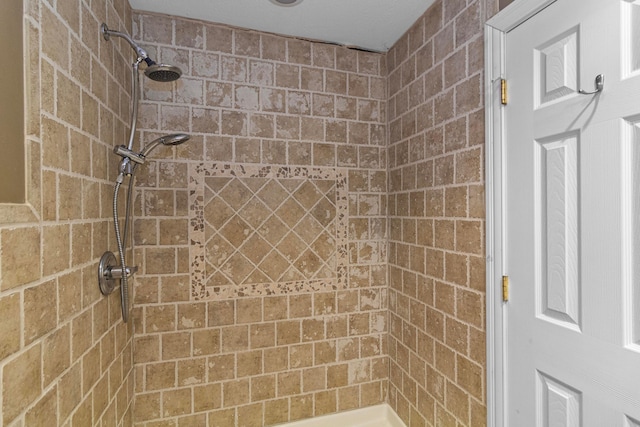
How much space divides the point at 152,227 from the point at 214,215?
328 millimetres

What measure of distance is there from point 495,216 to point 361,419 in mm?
1593

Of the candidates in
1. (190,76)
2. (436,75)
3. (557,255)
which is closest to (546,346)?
(557,255)

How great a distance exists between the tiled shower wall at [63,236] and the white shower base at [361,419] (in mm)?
1116

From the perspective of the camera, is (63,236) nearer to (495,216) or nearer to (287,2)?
(287,2)

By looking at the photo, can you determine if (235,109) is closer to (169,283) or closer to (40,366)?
(169,283)

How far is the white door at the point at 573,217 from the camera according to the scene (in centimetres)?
92

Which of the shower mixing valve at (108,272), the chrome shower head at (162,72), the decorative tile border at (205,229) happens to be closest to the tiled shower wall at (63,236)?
the shower mixing valve at (108,272)

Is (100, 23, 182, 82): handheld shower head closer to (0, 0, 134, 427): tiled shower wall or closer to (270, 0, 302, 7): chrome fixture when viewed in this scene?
(0, 0, 134, 427): tiled shower wall

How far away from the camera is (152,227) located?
180cm

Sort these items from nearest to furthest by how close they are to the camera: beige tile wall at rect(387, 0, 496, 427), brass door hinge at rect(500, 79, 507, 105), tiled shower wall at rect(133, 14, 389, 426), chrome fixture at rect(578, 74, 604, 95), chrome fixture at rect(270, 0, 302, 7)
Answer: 1. chrome fixture at rect(578, 74, 604, 95)
2. brass door hinge at rect(500, 79, 507, 105)
3. beige tile wall at rect(387, 0, 496, 427)
4. chrome fixture at rect(270, 0, 302, 7)
5. tiled shower wall at rect(133, 14, 389, 426)

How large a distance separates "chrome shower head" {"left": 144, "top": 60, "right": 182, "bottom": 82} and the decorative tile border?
519 millimetres

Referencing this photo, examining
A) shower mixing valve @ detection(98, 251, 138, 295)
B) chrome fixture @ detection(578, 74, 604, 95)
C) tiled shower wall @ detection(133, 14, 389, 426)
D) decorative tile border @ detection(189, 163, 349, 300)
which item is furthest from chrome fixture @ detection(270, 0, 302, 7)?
shower mixing valve @ detection(98, 251, 138, 295)

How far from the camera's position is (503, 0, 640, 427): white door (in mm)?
918

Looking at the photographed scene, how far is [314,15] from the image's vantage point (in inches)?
70.7
